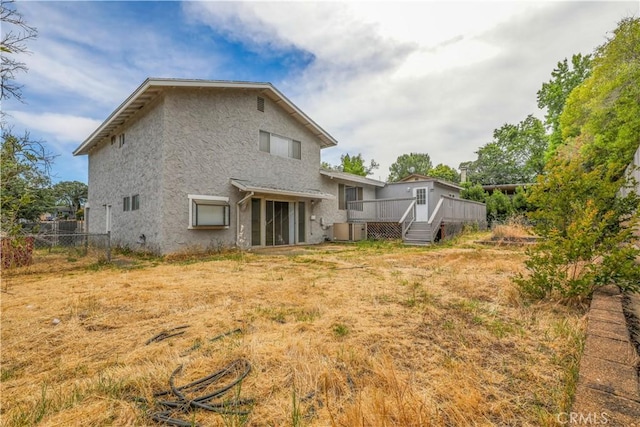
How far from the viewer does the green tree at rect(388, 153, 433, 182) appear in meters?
58.4

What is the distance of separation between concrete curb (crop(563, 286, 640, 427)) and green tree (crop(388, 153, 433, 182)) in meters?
58.2

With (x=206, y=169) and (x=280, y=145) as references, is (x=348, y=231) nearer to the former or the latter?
(x=280, y=145)

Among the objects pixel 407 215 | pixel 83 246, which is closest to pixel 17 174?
pixel 83 246

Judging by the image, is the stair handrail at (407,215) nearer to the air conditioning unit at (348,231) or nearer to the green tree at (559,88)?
the air conditioning unit at (348,231)

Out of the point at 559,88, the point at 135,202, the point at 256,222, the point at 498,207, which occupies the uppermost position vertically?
the point at 559,88

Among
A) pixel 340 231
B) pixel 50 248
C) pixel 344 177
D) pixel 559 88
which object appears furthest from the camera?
pixel 559 88

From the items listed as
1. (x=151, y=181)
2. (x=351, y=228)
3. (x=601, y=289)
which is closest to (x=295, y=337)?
(x=601, y=289)

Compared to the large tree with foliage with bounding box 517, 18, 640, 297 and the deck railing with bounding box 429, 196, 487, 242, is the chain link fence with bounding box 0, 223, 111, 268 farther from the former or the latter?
the deck railing with bounding box 429, 196, 487, 242

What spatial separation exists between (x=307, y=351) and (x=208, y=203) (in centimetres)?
846

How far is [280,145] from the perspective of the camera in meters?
12.6

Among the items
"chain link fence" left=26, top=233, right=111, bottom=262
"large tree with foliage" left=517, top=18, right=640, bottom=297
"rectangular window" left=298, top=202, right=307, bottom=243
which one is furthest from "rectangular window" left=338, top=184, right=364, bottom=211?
"large tree with foliage" left=517, top=18, right=640, bottom=297

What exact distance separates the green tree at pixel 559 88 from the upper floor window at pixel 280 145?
24.6 m

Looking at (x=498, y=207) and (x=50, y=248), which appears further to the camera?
(x=498, y=207)

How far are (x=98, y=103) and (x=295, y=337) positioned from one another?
1990 cm
